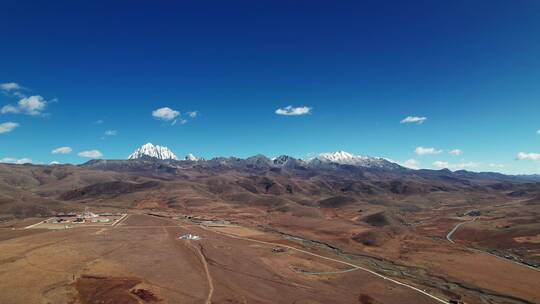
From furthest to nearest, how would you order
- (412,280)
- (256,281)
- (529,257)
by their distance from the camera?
(529,257) → (412,280) → (256,281)

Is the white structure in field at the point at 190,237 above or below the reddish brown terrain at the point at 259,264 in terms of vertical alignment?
above

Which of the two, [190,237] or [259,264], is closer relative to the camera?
[259,264]

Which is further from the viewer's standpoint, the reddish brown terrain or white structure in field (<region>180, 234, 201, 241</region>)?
white structure in field (<region>180, 234, 201, 241</region>)

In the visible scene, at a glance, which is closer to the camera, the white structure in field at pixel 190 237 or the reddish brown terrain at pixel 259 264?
the reddish brown terrain at pixel 259 264

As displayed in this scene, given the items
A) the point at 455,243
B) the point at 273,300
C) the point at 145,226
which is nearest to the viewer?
the point at 273,300

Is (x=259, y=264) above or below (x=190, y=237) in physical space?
below

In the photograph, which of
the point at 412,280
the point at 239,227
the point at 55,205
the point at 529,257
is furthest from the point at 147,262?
the point at 55,205

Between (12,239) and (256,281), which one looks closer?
(256,281)

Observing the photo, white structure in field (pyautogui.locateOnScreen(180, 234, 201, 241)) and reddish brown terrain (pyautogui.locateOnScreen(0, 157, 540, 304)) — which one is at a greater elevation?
white structure in field (pyautogui.locateOnScreen(180, 234, 201, 241))

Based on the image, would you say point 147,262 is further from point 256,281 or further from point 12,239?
point 12,239

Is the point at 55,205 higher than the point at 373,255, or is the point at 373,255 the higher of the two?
the point at 55,205
